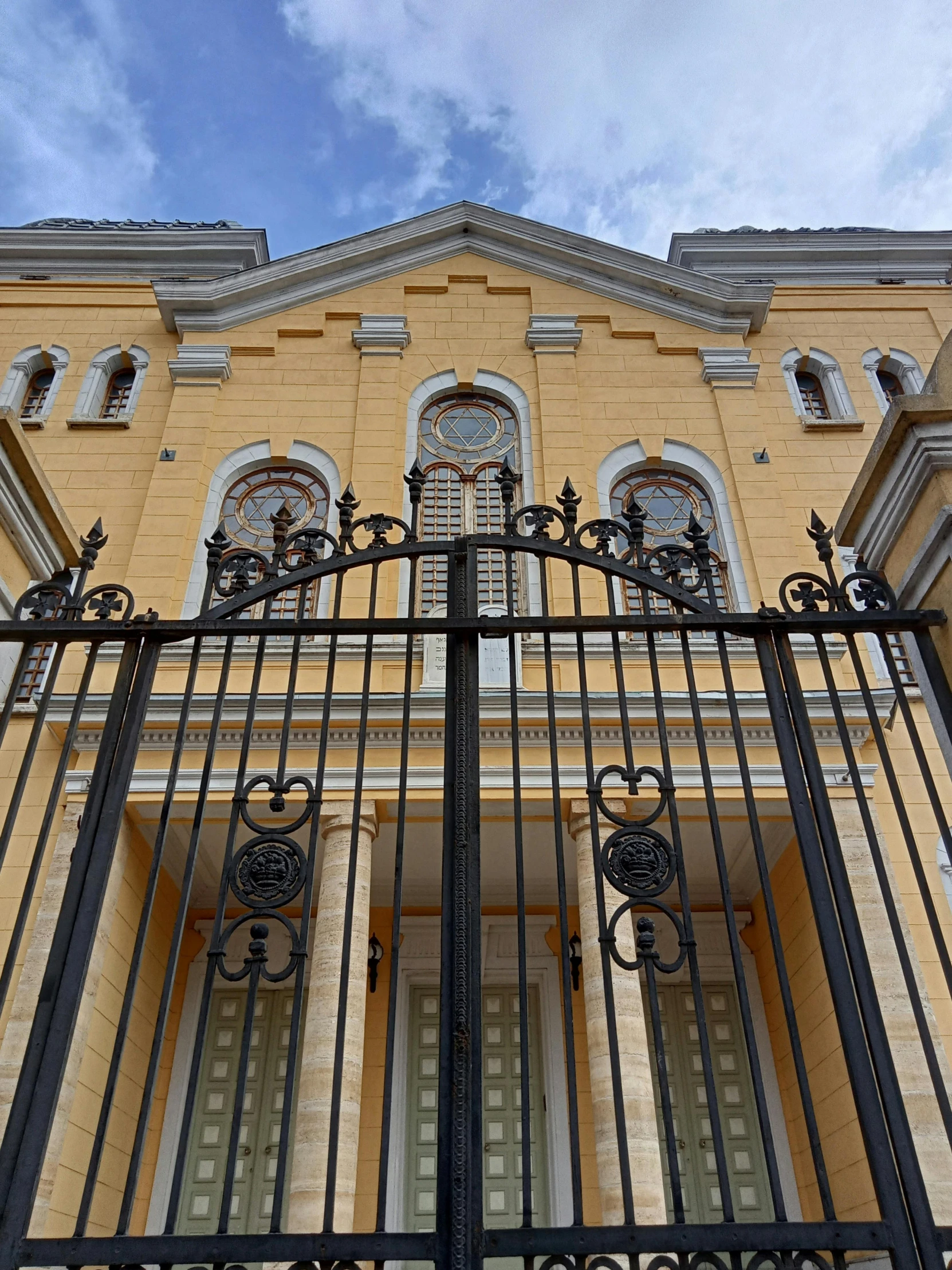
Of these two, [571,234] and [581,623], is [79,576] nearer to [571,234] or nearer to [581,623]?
[581,623]

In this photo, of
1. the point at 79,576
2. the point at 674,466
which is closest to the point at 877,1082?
the point at 79,576

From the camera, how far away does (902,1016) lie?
739 cm

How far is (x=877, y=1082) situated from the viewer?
10.4 feet

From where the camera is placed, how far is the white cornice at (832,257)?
45.3 ft

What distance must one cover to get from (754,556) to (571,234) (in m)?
5.69

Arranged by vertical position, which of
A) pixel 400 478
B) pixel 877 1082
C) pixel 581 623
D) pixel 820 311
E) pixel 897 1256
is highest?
pixel 820 311

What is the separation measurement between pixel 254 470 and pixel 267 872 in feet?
28.1

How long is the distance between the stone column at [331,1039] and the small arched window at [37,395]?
7187mm

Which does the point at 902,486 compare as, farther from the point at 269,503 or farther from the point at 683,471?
the point at 269,503

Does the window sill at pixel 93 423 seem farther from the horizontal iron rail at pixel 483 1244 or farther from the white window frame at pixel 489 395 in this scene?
the horizontal iron rail at pixel 483 1244

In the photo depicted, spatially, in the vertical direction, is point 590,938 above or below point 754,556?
below

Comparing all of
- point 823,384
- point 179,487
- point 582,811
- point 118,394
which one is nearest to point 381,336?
point 179,487

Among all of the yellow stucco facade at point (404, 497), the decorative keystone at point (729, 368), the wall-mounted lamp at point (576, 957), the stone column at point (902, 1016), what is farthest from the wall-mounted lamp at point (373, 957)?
the decorative keystone at point (729, 368)

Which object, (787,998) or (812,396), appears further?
(812,396)
